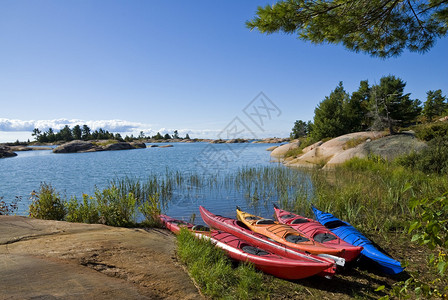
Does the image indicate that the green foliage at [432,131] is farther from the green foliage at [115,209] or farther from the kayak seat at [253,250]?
the green foliage at [115,209]

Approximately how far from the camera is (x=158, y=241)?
5.68 m

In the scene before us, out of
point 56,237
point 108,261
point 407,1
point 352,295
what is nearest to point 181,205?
point 56,237

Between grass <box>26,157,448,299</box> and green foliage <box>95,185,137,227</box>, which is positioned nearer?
grass <box>26,157,448,299</box>

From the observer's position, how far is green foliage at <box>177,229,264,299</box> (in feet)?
12.6

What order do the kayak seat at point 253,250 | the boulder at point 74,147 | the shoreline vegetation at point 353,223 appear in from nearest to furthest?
the shoreline vegetation at point 353,223 → the kayak seat at point 253,250 → the boulder at point 74,147

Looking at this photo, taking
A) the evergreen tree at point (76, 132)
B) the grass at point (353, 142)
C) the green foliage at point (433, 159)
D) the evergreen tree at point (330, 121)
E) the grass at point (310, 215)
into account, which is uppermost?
the evergreen tree at point (76, 132)

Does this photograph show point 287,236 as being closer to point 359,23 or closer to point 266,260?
point 266,260

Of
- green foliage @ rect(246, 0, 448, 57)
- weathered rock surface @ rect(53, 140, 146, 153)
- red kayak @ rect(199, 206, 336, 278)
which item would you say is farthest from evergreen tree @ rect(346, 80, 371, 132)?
weathered rock surface @ rect(53, 140, 146, 153)

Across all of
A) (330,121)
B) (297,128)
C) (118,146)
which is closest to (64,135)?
(118,146)

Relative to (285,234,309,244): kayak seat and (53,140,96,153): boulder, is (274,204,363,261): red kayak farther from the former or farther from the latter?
(53,140,96,153): boulder

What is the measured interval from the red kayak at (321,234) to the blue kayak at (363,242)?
316 mm

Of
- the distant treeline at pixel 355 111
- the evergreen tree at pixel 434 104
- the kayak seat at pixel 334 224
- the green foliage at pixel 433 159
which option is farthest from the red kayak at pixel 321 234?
the evergreen tree at pixel 434 104

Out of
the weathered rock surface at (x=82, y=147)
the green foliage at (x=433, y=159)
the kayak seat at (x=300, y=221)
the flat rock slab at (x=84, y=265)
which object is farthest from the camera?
the weathered rock surface at (x=82, y=147)

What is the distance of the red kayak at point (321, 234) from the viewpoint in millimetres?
4902
